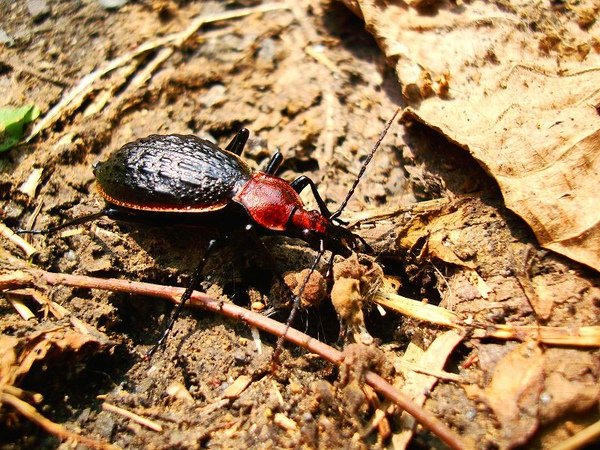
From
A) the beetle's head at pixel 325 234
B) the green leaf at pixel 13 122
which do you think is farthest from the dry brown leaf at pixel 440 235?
the green leaf at pixel 13 122

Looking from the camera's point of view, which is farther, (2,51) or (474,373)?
(2,51)

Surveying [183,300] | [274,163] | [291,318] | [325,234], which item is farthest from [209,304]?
[274,163]

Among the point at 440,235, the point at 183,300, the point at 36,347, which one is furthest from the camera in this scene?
the point at 440,235

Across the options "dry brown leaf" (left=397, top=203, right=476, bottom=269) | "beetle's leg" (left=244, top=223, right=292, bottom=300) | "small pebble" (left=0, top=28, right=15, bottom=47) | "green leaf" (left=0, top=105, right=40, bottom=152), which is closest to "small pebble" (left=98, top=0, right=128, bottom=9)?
"small pebble" (left=0, top=28, right=15, bottom=47)

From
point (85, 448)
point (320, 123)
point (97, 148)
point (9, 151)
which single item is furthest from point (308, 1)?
point (85, 448)

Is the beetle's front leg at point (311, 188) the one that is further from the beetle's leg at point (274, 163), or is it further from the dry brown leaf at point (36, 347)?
the dry brown leaf at point (36, 347)

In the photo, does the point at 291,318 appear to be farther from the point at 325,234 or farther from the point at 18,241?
the point at 18,241

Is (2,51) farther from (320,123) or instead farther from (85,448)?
(85,448)
